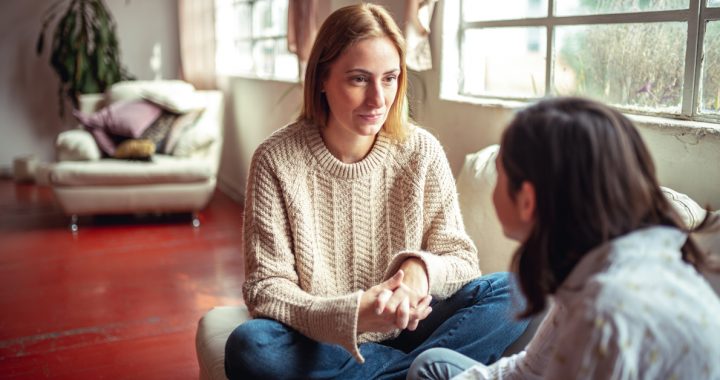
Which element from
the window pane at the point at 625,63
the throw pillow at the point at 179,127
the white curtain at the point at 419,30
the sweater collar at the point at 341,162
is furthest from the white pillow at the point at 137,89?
the sweater collar at the point at 341,162

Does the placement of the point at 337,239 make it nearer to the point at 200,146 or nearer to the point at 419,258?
the point at 419,258

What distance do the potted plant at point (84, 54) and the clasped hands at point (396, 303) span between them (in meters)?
4.77

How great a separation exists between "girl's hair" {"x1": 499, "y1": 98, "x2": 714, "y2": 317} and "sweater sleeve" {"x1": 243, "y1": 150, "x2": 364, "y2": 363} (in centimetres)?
58

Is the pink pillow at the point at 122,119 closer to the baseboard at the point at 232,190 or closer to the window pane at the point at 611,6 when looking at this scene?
the baseboard at the point at 232,190

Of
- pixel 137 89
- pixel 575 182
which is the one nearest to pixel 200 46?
pixel 137 89

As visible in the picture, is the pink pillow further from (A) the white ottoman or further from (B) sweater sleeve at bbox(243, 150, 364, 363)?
(B) sweater sleeve at bbox(243, 150, 364, 363)

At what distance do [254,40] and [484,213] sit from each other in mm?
3545

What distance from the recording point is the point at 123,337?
2.79 m

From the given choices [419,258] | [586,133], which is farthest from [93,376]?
[586,133]

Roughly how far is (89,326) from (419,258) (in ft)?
5.77

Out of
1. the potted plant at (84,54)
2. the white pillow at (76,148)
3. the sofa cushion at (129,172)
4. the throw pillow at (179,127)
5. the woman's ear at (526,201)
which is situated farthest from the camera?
the potted plant at (84,54)

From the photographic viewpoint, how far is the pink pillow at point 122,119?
4.79m

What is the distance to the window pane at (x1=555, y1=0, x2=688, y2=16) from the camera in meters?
1.94

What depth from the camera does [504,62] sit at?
2625 mm
